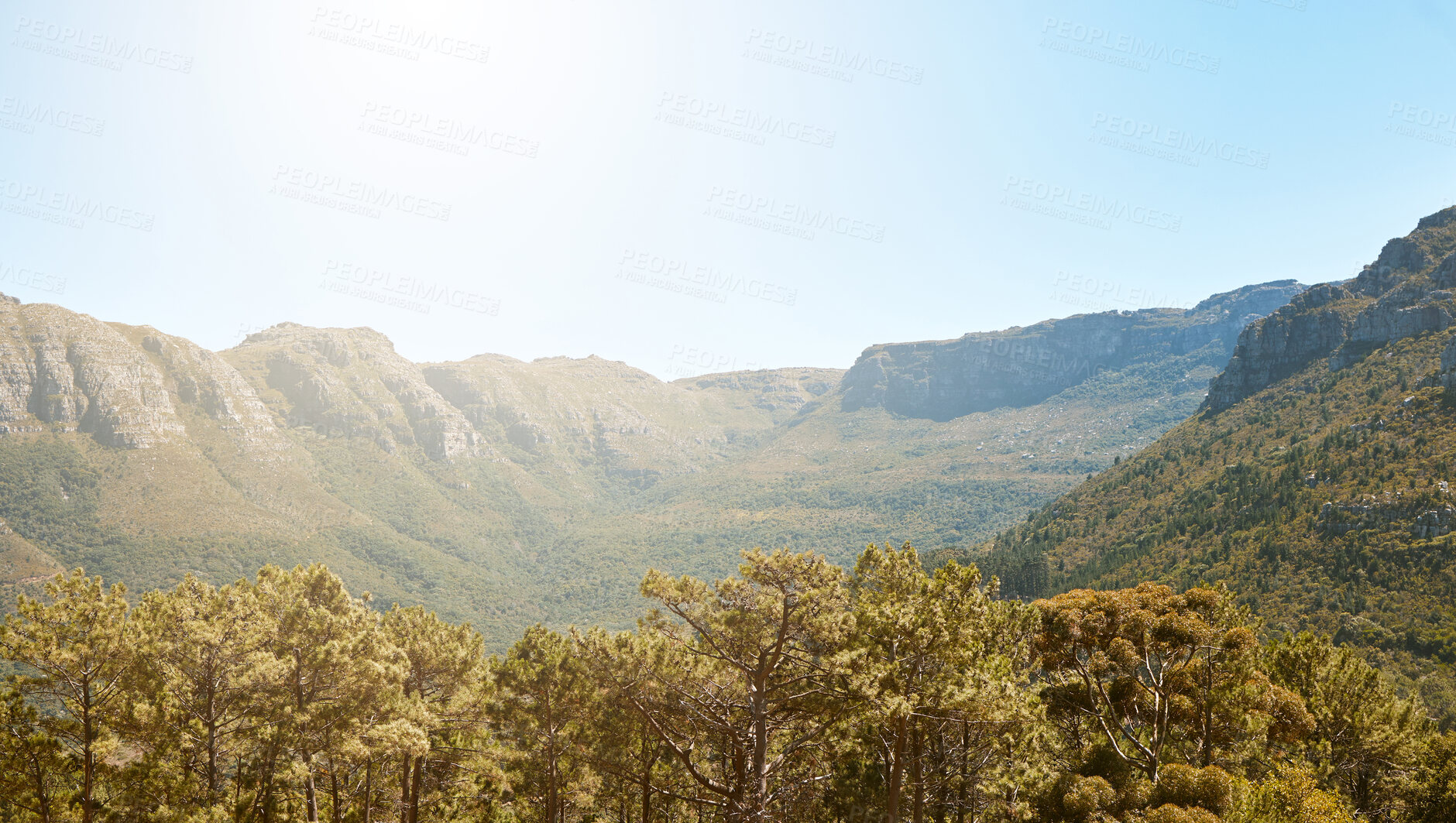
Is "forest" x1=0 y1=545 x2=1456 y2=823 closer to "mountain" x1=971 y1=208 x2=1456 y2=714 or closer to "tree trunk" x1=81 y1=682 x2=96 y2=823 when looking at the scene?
"tree trunk" x1=81 y1=682 x2=96 y2=823

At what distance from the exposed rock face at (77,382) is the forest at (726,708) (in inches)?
6473

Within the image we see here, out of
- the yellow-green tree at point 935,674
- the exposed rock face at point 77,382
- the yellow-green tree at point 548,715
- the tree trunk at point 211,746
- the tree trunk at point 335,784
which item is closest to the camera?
the yellow-green tree at point 935,674

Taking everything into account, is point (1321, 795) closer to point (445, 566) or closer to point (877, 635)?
point (877, 635)

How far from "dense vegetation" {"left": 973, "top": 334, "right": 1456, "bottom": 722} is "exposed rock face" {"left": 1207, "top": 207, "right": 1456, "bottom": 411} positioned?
5.45 metres

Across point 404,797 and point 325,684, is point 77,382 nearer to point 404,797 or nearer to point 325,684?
point 325,684

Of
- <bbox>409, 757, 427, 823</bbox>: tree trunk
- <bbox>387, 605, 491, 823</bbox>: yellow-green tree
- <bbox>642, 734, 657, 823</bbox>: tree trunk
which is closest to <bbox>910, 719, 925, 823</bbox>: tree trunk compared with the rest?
<bbox>642, 734, 657, 823</bbox>: tree trunk

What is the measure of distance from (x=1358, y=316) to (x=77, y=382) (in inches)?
10742

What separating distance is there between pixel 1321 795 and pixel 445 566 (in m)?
188

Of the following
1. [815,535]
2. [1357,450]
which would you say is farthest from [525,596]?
[1357,450]

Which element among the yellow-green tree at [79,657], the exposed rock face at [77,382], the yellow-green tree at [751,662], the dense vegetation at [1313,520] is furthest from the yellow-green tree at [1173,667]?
the exposed rock face at [77,382]

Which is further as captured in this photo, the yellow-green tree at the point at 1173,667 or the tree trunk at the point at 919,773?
the yellow-green tree at the point at 1173,667

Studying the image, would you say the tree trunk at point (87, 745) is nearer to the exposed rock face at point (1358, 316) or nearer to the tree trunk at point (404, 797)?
the tree trunk at point (404, 797)

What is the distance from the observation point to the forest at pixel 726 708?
13500 millimetres

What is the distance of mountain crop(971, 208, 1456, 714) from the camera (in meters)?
54.4
